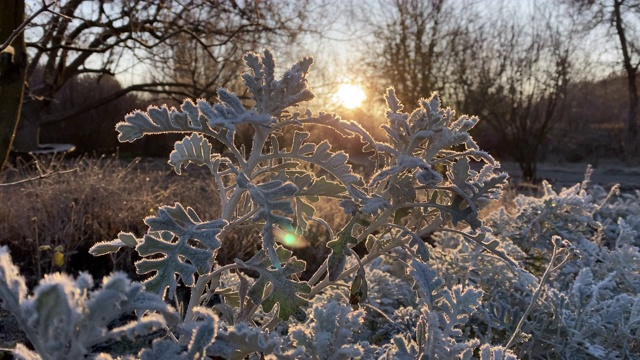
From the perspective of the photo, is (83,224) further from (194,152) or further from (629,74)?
(629,74)

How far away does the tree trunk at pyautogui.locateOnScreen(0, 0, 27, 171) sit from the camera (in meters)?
2.76

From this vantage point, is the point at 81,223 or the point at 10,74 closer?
the point at 10,74

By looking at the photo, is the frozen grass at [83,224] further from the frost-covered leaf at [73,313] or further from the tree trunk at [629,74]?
the tree trunk at [629,74]

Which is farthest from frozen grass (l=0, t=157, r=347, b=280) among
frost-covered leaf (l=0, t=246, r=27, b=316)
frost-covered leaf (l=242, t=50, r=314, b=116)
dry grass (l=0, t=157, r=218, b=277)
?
frost-covered leaf (l=0, t=246, r=27, b=316)

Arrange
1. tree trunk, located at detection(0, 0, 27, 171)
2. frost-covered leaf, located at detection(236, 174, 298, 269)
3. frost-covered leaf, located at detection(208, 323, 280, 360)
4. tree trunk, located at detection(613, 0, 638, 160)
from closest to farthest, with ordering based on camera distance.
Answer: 1. frost-covered leaf, located at detection(208, 323, 280, 360)
2. frost-covered leaf, located at detection(236, 174, 298, 269)
3. tree trunk, located at detection(0, 0, 27, 171)
4. tree trunk, located at detection(613, 0, 638, 160)

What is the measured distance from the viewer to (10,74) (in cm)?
303

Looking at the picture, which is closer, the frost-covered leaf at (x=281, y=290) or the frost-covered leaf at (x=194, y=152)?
the frost-covered leaf at (x=281, y=290)

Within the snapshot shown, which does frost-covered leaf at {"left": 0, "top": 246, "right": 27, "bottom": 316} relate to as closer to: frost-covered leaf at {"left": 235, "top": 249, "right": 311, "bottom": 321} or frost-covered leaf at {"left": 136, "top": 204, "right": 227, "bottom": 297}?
frost-covered leaf at {"left": 136, "top": 204, "right": 227, "bottom": 297}

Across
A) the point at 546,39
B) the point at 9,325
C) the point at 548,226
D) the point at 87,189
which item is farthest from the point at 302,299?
the point at 546,39

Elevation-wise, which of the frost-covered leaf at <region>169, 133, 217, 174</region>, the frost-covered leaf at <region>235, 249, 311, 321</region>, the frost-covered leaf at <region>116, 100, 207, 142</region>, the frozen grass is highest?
the frost-covered leaf at <region>116, 100, 207, 142</region>

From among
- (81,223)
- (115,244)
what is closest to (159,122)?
(115,244)

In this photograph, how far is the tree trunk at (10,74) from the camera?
2.76 metres

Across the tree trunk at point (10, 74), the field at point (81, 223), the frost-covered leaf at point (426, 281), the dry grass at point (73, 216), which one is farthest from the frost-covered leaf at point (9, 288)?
the dry grass at point (73, 216)

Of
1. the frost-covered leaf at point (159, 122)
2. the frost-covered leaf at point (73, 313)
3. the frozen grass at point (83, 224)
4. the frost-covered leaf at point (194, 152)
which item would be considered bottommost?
the frozen grass at point (83, 224)
